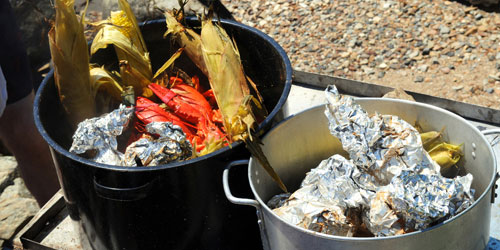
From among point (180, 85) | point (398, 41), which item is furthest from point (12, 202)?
point (398, 41)

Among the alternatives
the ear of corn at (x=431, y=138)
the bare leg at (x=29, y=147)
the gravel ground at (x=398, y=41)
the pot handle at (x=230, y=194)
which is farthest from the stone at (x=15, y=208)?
the ear of corn at (x=431, y=138)

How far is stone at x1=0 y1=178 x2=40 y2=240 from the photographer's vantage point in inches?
125

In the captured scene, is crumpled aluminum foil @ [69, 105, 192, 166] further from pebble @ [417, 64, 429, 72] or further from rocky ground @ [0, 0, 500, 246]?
pebble @ [417, 64, 429, 72]

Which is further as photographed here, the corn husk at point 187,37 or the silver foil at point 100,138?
the corn husk at point 187,37

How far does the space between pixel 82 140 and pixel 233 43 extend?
0.79 metres

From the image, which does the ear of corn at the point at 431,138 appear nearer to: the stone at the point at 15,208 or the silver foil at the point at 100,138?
the silver foil at the point at 100,138

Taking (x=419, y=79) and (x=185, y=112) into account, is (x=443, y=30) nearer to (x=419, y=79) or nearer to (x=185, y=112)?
(x=419, y=79)

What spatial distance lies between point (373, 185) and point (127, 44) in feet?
3.90

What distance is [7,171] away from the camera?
3.76 m

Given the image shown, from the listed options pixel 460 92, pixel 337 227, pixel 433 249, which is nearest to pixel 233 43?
pixel 337 227

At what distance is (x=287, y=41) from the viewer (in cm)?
415

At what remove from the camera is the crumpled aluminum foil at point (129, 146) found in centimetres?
187

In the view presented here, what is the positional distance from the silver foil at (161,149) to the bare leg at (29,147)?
144 cm

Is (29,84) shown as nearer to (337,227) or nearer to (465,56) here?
(337,227)
